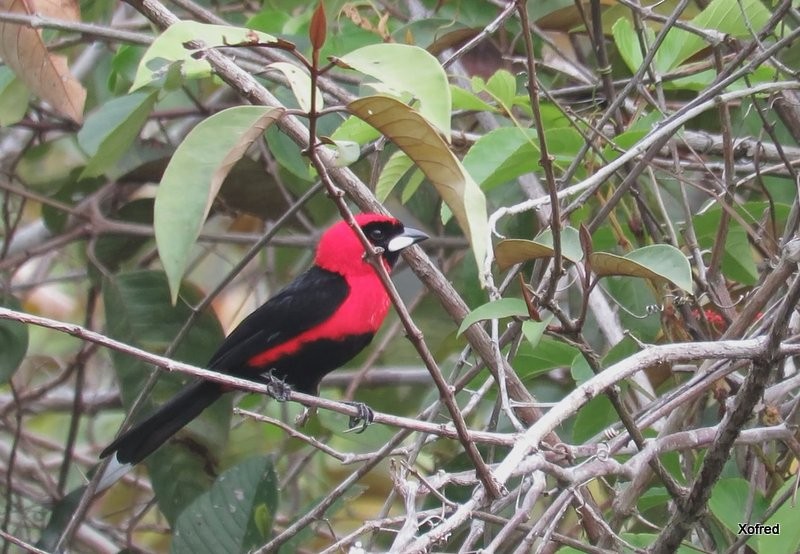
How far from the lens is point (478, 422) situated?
4.61 metres

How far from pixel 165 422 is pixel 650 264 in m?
1.89

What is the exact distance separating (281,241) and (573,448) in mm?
2440

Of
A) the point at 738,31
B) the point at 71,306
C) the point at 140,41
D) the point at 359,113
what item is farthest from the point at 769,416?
the point at 71,306

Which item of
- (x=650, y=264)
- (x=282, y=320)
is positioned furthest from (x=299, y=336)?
(x=650, y=264)

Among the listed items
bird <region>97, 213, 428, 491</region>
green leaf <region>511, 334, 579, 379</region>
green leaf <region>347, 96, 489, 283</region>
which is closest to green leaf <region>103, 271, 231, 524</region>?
bird <region>97, 213, 428, 491</region>

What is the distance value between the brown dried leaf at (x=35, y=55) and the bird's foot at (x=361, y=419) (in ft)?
3.92

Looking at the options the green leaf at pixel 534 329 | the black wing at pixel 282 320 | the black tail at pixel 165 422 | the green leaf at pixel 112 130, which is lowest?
the black tail at pixel 165 422

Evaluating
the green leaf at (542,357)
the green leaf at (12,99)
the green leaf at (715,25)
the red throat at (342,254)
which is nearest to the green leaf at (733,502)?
the green leaf at (542,357)

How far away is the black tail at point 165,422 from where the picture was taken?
135 inches

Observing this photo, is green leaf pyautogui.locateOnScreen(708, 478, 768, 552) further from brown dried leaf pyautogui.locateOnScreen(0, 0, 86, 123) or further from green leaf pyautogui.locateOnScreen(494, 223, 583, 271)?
brown dried leaf pyautogui.locateOnScreen(0, 0, 86, 123)

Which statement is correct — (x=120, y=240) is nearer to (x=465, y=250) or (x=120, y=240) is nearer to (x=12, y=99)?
(x=12, y=99)

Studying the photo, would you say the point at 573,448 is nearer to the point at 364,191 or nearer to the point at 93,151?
the point at 364,191

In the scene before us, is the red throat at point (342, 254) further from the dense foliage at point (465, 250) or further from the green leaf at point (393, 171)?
the green leaf at point (393, 171)

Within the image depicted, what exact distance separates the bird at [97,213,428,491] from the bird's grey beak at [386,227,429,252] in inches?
4.2
